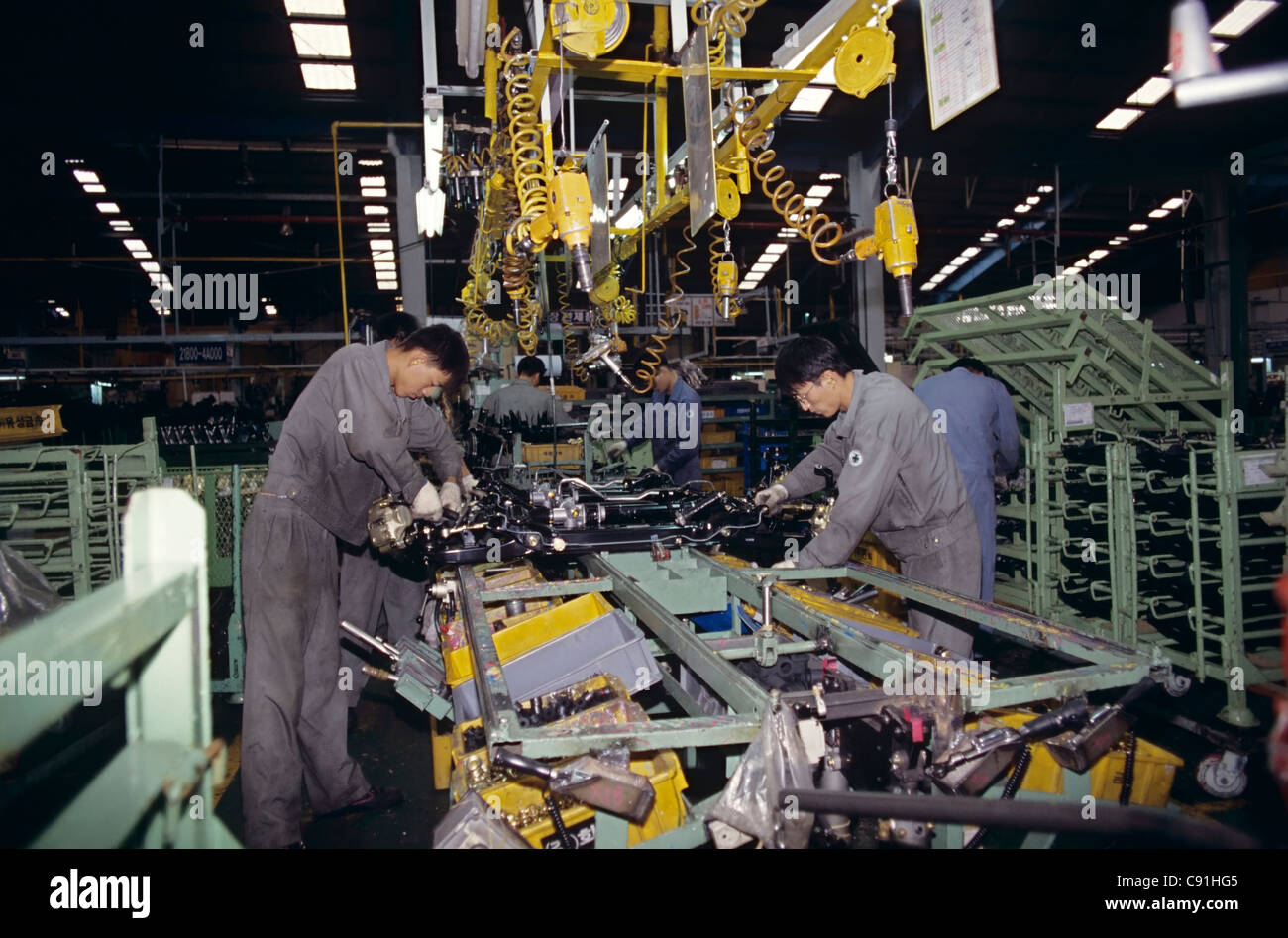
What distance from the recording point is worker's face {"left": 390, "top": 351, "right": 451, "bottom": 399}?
286cm

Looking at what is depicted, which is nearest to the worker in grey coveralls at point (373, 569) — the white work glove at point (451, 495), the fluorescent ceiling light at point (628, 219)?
the white work glove at point (451, 495)

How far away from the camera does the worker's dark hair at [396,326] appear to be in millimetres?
2988

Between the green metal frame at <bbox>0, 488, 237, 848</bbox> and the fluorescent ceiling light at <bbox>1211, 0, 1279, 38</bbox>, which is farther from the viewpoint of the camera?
the fluorescent ceiling light at <bbox>1211, 0, 1279, 38</bbox>

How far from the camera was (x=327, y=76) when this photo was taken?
701 centimetres

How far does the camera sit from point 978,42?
2.34 metres

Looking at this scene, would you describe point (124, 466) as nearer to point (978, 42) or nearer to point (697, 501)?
point (697, 501)

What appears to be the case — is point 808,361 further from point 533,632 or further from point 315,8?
point 315,8

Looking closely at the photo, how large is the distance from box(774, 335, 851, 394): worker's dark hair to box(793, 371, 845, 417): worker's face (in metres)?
0.02

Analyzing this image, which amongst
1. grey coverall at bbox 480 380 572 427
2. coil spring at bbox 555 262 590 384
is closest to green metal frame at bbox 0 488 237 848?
coil spring at bbox 555 262 590 384

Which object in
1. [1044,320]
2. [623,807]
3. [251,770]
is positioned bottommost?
[251,770]

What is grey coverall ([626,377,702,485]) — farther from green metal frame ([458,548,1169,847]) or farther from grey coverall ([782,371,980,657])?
green metal frame ([458,548,1169,847])

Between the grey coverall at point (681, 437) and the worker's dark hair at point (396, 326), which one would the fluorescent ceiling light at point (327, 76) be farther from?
the worker's dark hair at point (396, 326)
